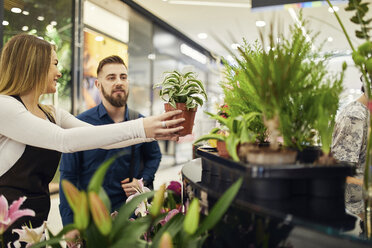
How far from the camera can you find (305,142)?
908mm

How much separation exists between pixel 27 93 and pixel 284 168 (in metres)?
1.27

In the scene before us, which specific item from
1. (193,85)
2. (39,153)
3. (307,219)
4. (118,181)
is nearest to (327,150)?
(307,219)

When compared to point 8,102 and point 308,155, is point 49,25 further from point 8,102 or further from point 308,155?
point 308,155

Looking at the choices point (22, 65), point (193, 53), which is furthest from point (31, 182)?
point (193, 53)

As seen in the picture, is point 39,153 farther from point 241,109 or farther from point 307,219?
point 307,219

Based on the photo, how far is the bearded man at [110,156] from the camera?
2207 mm

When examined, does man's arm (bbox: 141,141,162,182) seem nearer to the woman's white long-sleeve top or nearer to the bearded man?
the bearded man

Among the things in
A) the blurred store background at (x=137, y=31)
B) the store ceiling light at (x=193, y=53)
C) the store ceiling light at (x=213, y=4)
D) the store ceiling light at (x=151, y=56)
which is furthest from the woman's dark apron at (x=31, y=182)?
the store ceiling light at (x=193, y=53)

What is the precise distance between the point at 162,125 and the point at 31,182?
2.37 ft

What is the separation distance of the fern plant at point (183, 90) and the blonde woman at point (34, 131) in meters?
0.06

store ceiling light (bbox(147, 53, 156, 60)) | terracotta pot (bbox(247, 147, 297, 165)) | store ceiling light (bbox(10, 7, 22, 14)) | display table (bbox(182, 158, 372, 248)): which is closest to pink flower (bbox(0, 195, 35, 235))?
display table (bbox(182, 158, 372, 248))

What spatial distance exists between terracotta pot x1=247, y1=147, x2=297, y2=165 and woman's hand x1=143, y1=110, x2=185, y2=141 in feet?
1.59

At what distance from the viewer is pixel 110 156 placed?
88.4 inches

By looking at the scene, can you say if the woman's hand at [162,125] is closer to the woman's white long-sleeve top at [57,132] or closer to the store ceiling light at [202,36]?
the woman's white long-sleeve top at [57,132]
